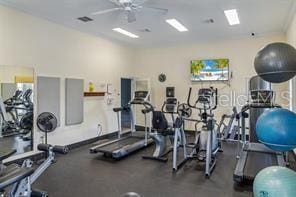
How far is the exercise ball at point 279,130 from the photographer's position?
2.20 m

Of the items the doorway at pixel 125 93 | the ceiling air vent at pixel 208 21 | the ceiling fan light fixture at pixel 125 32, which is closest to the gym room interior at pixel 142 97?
the ceiling air vent at pixel 208 21

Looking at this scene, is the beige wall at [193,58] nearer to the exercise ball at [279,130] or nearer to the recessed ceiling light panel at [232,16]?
the recessed ceiling light panel at [232,16]

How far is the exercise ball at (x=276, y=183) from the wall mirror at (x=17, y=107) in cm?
449

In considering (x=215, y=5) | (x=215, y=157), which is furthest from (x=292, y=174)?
(x=215, y=5)

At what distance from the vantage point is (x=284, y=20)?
5.88 meters

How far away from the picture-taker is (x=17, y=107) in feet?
16.5

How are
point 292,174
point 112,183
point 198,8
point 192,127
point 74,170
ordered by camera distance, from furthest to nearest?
point 192,127
point 198,8
point 74,170
point 112,183
point 292,174

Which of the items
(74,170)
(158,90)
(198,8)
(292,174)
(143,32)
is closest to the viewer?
(292,174)

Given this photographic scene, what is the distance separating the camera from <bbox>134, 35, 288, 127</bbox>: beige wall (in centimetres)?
762

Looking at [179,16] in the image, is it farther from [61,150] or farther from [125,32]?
[61,150]

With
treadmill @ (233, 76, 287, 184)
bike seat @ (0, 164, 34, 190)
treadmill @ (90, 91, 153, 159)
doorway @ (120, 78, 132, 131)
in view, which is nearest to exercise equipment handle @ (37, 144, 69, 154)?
bike seat @ (0, 164, 34, 190)

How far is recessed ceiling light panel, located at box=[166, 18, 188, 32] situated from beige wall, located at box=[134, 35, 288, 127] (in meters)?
1.83

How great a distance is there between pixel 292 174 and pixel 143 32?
5.69 metres

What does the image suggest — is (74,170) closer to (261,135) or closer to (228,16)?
(261,135)
